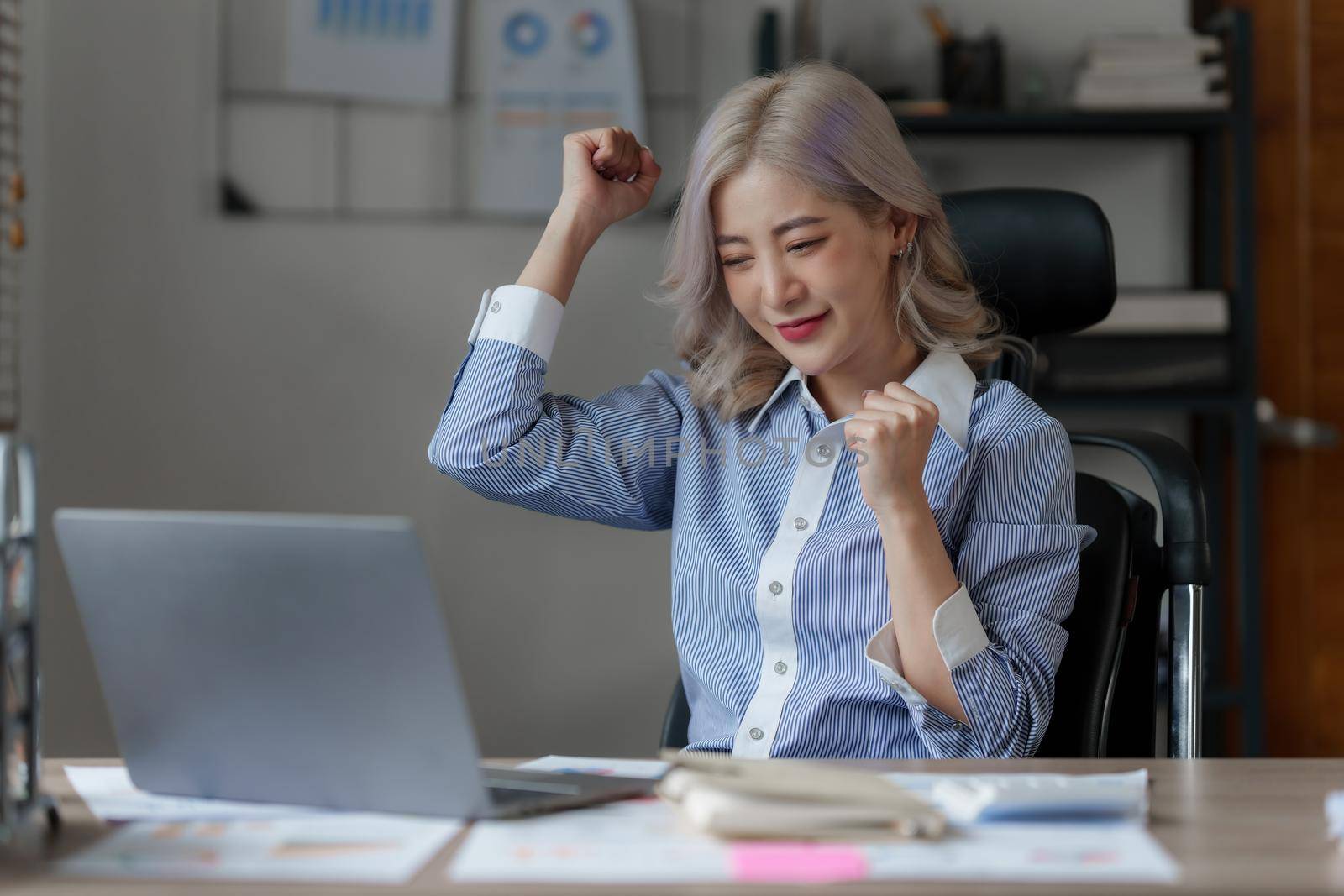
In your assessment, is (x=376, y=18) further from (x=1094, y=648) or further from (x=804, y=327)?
(x=1094, y=648)

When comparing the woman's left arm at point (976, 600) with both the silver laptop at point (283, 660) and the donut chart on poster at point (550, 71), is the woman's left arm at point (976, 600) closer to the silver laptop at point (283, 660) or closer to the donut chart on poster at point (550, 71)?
the silver laptop at point (283, 660)

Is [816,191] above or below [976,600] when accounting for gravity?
above

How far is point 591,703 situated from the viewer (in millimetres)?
2609

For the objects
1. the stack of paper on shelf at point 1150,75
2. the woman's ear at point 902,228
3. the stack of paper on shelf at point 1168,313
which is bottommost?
the stack of paper on shelf at point 1168,313

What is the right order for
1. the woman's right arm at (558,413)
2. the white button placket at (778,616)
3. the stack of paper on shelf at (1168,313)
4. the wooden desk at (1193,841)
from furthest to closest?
the stack of paper on shelf at (1168,313) → the woman's right arm at (558,413) → the white button placket at (778,616) → the wooden desk at (1193,841)

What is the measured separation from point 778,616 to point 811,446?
183 mm

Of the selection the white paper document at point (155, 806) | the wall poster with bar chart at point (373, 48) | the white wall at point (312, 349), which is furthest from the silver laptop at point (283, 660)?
the wall poster with bar chart at point (373, 48)

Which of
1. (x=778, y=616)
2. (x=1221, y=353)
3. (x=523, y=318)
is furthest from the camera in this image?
(x=1221, y=353)

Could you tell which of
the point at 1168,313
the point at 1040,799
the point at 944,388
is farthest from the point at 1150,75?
the point at 1040,799

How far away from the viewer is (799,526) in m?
1.32

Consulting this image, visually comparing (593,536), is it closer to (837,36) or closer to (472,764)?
(837,36)

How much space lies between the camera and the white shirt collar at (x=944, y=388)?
133cm

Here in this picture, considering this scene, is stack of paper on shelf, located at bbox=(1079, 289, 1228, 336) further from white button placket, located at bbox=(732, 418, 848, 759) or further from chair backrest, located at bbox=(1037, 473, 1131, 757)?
white button placket, located at bbox=(732, 418, 848, 759)

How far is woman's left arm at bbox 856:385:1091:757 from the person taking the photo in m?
1.15
